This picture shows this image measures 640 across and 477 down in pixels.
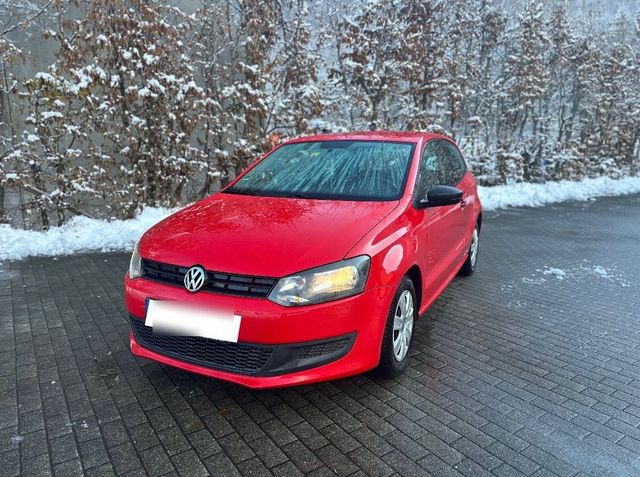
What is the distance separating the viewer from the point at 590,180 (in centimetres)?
1566

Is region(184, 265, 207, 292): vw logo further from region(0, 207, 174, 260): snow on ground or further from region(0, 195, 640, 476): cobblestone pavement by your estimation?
region(0, 207, 174, 260): snow on ground

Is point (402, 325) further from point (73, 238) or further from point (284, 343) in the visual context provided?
point (73, 238)

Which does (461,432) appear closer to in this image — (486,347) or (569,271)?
(486,347)

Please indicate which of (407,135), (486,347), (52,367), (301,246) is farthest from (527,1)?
(52,367)

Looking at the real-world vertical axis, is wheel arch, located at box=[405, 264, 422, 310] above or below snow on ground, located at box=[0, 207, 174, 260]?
above

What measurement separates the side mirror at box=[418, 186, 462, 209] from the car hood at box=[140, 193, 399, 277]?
12.6 inches

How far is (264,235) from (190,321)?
0.62 m

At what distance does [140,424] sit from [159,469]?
0.40 meters

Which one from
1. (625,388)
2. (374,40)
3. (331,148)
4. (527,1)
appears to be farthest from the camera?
(527,1)

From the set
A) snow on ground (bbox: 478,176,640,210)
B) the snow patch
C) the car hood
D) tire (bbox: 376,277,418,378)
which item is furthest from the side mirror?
snow on ground (bbox: 478,176,640,210)

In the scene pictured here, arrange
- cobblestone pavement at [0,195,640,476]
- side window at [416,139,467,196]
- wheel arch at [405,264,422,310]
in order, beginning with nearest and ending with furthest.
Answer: cobblestone pavement at [0,195,640,476] → wheel arch at [405,264,422,310] → side window at [416,139,467,196]

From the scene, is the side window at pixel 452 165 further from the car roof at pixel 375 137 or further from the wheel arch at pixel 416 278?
the wheel arch at pixel 416 278

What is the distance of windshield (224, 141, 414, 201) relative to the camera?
11.0 feet

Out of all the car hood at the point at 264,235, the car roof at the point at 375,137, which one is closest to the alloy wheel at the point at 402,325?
the car hood at the point at 264,235
